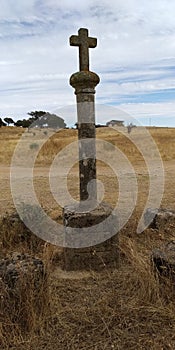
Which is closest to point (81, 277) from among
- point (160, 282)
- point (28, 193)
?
point (160, 282)

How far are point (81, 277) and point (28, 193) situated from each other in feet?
17.8

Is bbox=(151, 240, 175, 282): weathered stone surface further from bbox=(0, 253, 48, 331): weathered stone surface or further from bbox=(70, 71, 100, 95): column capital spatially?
bbox=(70, 71, 100, 95): column capital

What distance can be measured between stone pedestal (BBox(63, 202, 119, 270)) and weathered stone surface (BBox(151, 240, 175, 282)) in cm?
92

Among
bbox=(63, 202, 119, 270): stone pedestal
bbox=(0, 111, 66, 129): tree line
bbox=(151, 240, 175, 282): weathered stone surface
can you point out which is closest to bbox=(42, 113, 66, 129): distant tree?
bbox=(0, 111, 66, 129): tree line

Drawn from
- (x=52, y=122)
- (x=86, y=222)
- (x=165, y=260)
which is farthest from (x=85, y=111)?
(x=52, y=122)

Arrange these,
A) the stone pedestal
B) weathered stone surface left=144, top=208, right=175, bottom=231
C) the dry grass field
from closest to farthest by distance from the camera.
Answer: the dry grass field < the stone pedestal < weathered stone surface left=144, top=208, right=175, bottom=231

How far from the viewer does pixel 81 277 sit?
4.34 meters

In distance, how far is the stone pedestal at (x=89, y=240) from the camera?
4531 mm

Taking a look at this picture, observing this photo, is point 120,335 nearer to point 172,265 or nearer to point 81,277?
point 172,265

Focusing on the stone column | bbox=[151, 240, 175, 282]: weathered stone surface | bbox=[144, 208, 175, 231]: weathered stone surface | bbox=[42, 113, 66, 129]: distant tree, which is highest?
bbox=[42, 113, 66, 129]: distant tree

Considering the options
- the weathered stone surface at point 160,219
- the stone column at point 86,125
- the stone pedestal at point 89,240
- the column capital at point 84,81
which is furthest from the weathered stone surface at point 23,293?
the weathered stone surface at point 160,219

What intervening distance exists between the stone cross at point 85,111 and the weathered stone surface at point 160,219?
59.2 inches

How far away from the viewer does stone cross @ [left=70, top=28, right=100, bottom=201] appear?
468cm

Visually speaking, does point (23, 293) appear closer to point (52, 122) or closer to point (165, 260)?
point (165, 260)
